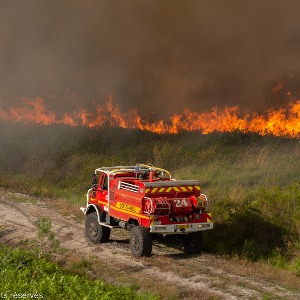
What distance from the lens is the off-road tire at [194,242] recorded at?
47.9 feet

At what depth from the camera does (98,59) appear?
4512cm

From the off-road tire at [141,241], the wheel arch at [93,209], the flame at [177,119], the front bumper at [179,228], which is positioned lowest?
the off-road tire at [141,241]

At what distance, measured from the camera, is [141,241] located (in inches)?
542

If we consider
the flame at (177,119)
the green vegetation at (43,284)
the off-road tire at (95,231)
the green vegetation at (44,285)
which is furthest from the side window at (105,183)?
the flame at (177,119)

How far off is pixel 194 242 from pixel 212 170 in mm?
9625

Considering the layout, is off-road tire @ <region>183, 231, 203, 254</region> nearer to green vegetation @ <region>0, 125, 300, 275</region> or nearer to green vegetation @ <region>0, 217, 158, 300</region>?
green vegetation @ <region>0, 125, 300, 275</region>

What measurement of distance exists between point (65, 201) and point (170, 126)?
44.1ft

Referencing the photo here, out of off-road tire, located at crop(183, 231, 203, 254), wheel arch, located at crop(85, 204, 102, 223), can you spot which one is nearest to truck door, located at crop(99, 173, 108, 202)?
wheel arch, located at crop(85, 204, 102, 223)

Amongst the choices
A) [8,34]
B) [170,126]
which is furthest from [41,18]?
[170,126]

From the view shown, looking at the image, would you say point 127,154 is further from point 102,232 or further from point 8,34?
point 8,34

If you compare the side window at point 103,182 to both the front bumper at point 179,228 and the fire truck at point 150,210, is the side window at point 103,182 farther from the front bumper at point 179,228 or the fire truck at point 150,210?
the front bumper at point 179,228

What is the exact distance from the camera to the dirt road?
37.5ft

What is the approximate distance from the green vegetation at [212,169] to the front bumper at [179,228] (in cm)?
133

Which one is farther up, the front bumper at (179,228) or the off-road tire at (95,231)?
the front bumper at (179,228)
